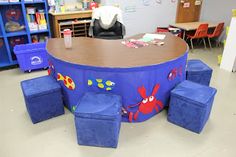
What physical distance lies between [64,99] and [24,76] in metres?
1.39

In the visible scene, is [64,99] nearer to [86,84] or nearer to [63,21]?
[86,84]

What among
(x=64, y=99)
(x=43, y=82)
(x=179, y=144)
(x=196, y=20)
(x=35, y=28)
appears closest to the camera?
(x=179, y=144)

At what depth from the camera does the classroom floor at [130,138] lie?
2076mm

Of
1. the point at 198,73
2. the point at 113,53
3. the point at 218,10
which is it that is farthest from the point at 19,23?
the point at 218,10

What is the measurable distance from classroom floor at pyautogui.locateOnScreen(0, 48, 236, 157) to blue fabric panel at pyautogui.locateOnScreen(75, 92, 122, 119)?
408 millimetres

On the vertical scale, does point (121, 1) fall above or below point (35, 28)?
above

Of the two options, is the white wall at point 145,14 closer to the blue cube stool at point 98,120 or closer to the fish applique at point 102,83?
the fish applique at point 102,83

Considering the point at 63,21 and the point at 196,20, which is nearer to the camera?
the point at 63,21

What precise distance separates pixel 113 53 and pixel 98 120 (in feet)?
3.11

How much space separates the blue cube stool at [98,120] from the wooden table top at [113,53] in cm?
40

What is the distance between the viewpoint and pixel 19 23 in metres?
4.11

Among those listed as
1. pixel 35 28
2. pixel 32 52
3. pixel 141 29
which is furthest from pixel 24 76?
pixel 141 29

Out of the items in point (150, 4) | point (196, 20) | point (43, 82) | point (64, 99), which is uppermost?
point (150, 4)

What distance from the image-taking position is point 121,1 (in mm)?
4762
